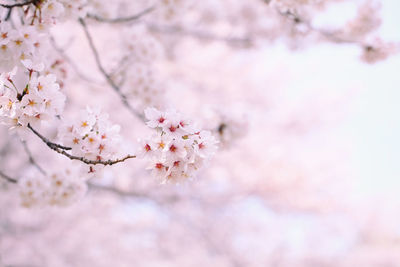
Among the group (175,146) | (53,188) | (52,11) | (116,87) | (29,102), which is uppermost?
(116,87)

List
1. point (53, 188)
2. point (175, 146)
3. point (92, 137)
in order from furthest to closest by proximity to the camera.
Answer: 1. point (53, 188)
2. point (92, 137)
3. point (175, 146)

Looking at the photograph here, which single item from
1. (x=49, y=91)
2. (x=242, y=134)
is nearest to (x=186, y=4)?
(x=242, y=134)

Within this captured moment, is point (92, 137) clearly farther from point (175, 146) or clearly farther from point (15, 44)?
point (15, 44)

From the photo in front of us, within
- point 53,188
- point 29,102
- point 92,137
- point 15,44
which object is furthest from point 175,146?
point 53,188

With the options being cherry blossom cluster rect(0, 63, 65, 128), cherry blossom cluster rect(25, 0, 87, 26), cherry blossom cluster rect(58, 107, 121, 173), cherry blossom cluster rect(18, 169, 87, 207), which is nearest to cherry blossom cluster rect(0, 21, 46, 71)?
cherry blossom cluster rect(25, 0, 87, 26)

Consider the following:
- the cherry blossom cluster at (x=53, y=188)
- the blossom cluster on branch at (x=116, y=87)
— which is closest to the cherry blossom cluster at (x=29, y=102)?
the blossom cluster on branch at (x=116, y=87)

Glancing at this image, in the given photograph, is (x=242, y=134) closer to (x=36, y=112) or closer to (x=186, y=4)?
(x=186, y=4)

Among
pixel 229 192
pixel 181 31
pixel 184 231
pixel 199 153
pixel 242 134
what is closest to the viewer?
pixel 199 153
